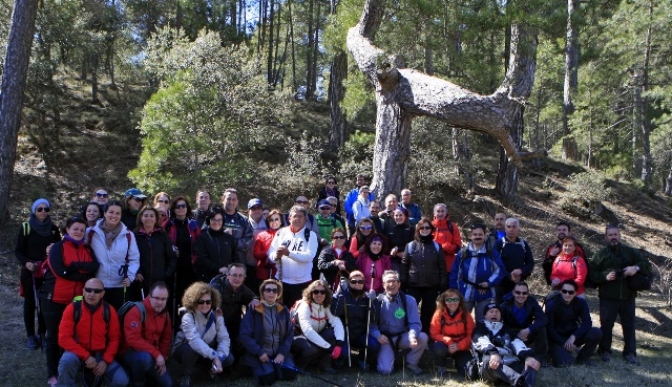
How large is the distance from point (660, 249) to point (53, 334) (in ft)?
44.3

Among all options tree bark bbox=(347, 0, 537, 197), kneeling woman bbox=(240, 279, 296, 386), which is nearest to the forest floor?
kneeling woman bbox=(240, 279, 296, 386)

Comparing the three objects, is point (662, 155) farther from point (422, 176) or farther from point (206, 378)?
point (206, 378)

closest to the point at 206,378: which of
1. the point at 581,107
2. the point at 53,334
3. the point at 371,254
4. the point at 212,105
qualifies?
the point at 53,334

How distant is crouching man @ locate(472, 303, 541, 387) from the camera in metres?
5.55

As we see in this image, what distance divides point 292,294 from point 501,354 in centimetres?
236

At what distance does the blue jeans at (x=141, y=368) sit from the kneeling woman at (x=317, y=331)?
1.38 metres

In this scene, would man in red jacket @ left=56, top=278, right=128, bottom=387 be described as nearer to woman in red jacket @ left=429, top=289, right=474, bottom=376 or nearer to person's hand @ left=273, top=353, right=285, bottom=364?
person's hand @ left=273, top=353, right=285, bottom=364

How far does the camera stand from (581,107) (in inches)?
678

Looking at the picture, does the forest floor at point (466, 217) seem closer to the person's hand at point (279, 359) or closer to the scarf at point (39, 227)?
the person's hand at point (279, 359)

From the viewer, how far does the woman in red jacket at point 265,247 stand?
21.2 feet

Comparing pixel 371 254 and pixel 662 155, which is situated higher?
pixel 662 155

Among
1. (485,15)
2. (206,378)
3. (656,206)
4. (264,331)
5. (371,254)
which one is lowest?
(206,378)

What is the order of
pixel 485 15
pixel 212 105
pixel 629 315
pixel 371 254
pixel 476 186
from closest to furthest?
pixel 371 254 → pixel 629 315 → pixel 485 15 → pixel 212 105 → pixel 476 186

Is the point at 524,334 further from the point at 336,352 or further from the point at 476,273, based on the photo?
the point at 336,352
